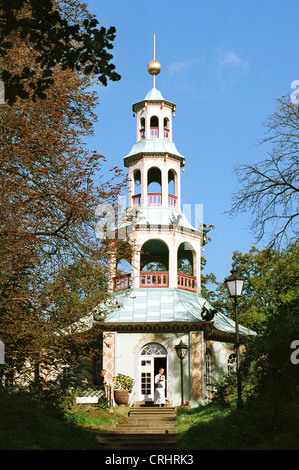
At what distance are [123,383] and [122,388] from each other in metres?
0.20

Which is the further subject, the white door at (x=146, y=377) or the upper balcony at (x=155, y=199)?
the upper balcony at (x=155, y=199)

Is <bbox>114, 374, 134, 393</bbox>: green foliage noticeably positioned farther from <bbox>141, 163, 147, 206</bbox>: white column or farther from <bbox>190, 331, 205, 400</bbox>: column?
<bbox>141, 163, 147, 206</bbox>: white column

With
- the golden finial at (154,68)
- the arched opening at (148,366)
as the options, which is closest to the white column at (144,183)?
the golden finial at (154,68)

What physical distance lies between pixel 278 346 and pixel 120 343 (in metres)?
12.6

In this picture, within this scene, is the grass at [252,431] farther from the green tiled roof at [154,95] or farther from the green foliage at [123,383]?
the green tiled roof at [154,95]

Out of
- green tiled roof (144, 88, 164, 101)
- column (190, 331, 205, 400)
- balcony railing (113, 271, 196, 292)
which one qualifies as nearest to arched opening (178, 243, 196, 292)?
balcony railing (113, 271, 196, 292)

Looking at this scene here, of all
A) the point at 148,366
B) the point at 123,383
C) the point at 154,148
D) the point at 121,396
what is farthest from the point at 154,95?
the point at 121,396

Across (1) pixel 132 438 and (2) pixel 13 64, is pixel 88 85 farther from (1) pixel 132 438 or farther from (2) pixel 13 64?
(1) pixel 132 438

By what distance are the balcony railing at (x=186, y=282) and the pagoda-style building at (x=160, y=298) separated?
48 mm

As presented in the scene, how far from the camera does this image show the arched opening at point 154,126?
2948 cm

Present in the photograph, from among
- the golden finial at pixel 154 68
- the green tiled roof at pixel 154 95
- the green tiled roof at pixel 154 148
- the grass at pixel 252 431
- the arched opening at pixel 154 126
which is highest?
the golden finial at pixel 154 68

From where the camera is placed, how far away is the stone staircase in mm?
14859

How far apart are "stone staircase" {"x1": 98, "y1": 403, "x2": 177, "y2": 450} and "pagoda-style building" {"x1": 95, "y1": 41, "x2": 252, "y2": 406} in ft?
5.82

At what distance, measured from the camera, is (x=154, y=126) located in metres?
29.9
